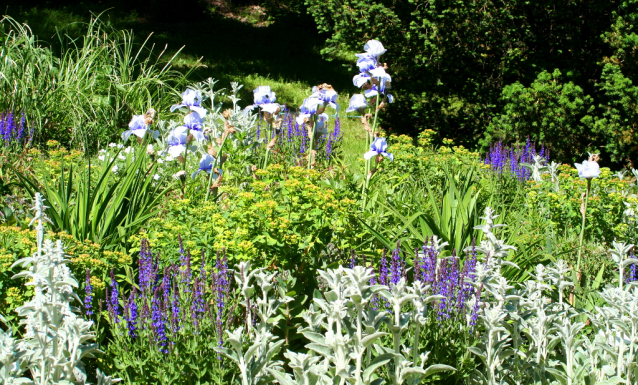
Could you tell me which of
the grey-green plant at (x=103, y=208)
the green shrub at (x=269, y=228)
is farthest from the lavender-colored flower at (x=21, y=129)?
the green shrub at (x=269, y=228)

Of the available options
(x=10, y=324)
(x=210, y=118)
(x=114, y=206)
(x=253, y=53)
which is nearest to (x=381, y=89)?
(x=210, y=118)

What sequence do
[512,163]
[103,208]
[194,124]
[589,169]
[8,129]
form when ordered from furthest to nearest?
1. [512,163]
2. [8,129]
3. [194,124]
4. [103,208]
5. [589,169]

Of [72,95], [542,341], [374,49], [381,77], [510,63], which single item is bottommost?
[542,341]

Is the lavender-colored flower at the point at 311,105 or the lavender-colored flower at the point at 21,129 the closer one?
the lavender-colored flower at the point at 311,105

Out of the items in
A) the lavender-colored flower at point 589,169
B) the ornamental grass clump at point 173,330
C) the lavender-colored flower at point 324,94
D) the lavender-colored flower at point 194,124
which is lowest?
the ornamental grass clump at point 173,330

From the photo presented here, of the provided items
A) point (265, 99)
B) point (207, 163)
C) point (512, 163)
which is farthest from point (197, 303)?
point (512, 163)

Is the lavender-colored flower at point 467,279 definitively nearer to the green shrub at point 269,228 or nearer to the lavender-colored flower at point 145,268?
the green shrub at point 269,228

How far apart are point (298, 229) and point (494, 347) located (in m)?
1.12

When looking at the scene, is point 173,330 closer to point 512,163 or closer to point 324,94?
point 324,94

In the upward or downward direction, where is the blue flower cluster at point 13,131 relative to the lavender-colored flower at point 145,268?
upward

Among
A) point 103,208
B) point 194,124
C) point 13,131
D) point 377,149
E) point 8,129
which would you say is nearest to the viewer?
point 103,208

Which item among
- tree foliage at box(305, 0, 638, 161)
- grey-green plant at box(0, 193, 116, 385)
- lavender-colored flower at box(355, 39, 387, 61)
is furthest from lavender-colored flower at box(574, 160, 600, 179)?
tree foliage at box(305, 0, 638, 161)

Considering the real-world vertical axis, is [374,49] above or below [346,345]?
above

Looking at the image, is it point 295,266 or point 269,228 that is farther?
point 295,266
